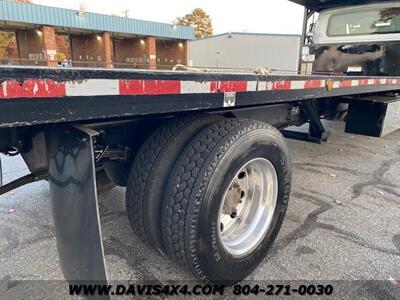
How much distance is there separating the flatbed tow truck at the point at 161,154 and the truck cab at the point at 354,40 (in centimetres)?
316

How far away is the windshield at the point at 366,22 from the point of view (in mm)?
5047

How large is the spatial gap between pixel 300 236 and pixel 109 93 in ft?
6.57

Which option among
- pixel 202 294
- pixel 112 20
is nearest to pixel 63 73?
pixel 202 294

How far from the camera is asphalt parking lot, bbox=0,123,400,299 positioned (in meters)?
2.18

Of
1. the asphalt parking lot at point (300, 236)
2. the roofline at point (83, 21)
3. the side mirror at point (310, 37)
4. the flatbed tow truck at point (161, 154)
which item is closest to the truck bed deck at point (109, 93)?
the flatbed tow truck at point (161, 154)

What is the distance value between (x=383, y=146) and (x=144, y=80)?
5.49 metres

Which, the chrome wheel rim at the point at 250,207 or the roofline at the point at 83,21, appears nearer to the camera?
the chrome wheel rim at the point at 250,207

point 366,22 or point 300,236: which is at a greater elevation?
point 366,22

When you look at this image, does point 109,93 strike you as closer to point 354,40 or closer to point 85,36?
point 354,40

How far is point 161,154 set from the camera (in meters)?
1.87

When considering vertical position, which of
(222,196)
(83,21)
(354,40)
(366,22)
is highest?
(83,21)

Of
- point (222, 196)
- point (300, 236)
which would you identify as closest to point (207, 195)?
point (222, 196)

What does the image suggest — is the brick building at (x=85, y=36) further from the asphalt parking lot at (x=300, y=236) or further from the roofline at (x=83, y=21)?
the asphalt parking lot at (x=300, y=236)

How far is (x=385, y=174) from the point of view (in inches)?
165
